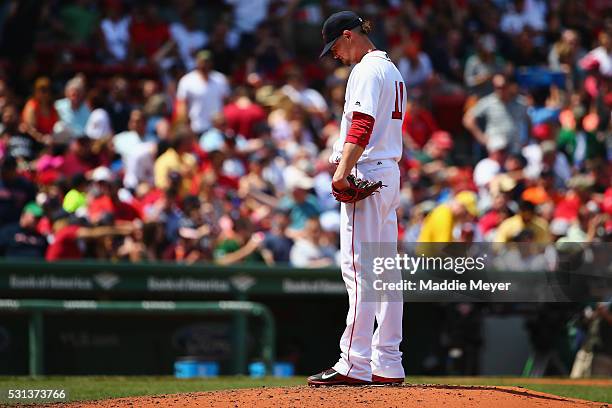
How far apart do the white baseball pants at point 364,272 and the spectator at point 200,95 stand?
8.05m

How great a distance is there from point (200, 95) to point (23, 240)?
4.25 metres

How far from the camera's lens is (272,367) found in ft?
35.7

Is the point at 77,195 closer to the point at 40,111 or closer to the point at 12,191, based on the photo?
the point at 12,191

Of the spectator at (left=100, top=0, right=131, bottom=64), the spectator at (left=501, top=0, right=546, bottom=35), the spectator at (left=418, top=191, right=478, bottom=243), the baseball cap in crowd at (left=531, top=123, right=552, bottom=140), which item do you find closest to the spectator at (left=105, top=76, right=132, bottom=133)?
the spectator at (left=100, top=0, right=131, bottom=64)

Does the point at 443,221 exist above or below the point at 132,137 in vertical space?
below

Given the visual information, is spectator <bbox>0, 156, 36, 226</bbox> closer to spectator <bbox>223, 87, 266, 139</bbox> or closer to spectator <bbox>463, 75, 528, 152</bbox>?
spectator <bbox>223, 87, 266, 139</bbox>

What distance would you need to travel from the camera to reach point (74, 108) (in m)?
13.7

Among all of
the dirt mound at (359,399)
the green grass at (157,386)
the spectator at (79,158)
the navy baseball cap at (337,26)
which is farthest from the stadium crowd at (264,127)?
the navy baseball cap at (337,26)

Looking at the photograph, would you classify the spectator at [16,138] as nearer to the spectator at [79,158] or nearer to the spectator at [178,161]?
the spectator at [79,158]

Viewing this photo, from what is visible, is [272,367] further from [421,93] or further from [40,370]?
[421,93]

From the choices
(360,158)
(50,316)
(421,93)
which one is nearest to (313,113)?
(421,93)

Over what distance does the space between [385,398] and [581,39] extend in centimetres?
1439

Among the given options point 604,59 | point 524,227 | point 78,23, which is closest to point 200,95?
point 78,23

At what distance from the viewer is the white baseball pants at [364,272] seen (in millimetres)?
6629
